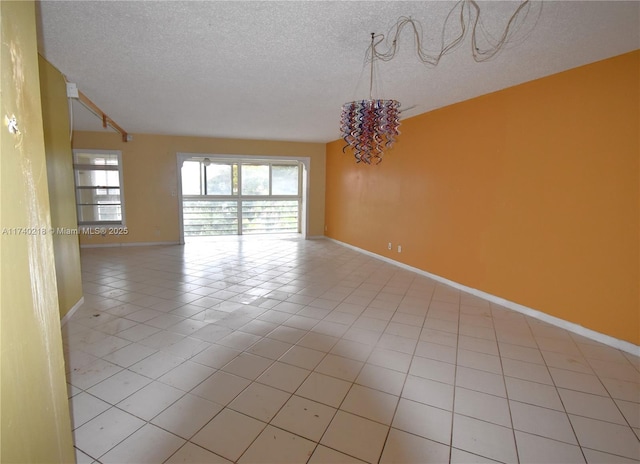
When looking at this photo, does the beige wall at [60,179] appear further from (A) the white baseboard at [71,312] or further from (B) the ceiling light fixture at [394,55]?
(B) the ceiling light fixture at [394,55]

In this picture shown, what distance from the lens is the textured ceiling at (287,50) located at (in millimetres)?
1876

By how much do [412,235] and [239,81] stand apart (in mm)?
3095

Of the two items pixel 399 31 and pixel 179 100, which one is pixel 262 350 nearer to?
pixel 399 31

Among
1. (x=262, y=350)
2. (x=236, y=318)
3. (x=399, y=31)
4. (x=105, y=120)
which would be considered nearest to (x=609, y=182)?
(x=399, y=31)

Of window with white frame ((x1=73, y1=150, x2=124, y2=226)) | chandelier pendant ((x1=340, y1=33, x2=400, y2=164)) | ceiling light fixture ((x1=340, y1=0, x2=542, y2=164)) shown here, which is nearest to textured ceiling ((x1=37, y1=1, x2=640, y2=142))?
ceiling light fixture ((x1=340, y1=0, x2=542, y2=164))

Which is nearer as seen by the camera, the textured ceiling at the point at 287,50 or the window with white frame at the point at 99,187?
the textured ceiling at the point at 287,50

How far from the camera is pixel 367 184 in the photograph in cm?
572

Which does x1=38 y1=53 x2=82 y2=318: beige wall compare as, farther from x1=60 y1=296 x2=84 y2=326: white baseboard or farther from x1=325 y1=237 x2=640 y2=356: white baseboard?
x1=325 y1=237 x2=640 y2=356: white baseboard

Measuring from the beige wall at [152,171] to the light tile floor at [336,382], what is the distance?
10.2ft

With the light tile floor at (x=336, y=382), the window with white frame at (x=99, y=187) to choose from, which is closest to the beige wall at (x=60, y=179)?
the light tile floor at (x=336, y=382)

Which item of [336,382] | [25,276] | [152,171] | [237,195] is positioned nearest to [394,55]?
[336,382]

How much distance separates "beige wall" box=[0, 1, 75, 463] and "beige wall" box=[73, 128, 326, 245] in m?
5.94

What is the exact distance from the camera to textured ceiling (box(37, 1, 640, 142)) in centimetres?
188

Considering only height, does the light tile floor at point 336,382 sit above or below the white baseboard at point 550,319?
below
